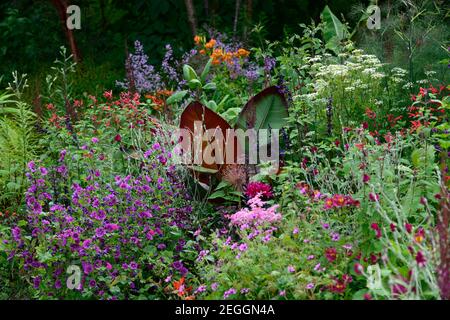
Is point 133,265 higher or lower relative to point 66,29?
lower

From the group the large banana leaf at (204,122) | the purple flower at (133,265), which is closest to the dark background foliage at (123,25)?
the large banana leaf at (204,122)

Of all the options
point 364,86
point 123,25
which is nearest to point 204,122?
point 364,86

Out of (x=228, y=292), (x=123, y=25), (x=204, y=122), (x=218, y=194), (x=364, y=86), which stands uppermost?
(x=123, y=25)

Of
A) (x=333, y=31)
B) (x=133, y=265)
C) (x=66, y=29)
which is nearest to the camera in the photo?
(x=133, y=265)

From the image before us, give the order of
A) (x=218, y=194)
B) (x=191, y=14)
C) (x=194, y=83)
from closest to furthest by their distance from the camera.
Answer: (x=218, y=194), (x=194, y=83), (x=191, y=14)

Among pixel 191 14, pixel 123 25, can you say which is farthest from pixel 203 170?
pixel 123 25

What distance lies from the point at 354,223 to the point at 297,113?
Answer: 209 centimetres

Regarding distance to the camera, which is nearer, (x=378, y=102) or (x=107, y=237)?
(x=107, y=237)

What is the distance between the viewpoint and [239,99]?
6289 millimetres

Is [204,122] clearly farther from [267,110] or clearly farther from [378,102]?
[378,102]

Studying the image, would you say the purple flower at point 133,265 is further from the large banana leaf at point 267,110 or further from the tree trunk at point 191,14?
the tree trunk at point 191,14

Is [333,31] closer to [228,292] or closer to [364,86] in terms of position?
[364,86]
